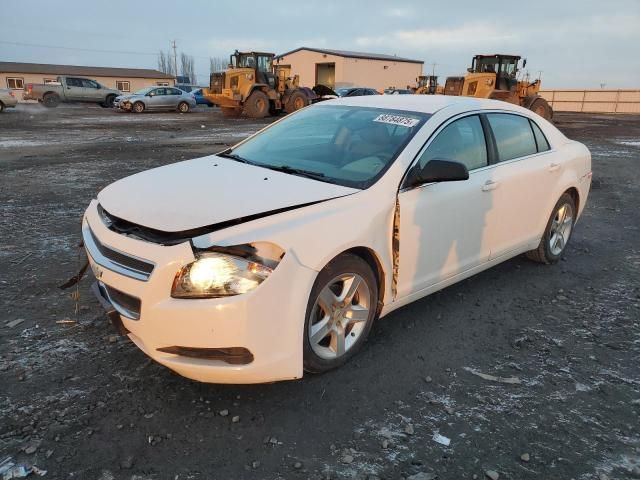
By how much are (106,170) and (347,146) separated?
744 cm

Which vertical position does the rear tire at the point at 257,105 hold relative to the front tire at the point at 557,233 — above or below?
above

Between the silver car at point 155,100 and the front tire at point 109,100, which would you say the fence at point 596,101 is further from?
the front tire at point 109,100

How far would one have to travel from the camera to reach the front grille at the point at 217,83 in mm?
24281

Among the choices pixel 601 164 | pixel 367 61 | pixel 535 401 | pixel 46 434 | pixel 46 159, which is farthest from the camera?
pixel 367 61

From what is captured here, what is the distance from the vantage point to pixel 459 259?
3.68m

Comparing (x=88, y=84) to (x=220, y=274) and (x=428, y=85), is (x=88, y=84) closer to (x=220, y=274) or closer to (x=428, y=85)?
(x=428, y=85)

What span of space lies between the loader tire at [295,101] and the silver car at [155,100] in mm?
7248

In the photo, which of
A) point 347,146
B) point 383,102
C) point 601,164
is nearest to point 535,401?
point 347,146

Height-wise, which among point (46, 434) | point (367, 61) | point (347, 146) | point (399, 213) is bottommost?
point (46, 434)

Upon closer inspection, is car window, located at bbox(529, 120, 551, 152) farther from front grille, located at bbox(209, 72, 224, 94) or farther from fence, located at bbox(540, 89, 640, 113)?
fence, located at bbox(540, 89, 640, 113)

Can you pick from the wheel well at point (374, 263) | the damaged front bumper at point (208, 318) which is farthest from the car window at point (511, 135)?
the damaged front bumper at point (208, 318)

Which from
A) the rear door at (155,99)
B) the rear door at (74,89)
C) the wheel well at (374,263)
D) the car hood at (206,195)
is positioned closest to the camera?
the car hood at (206,195)

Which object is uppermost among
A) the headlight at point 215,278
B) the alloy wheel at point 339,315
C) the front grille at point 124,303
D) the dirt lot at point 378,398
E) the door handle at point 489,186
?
the door handle at point 489,186

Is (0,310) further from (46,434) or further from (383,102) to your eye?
(383,102)
